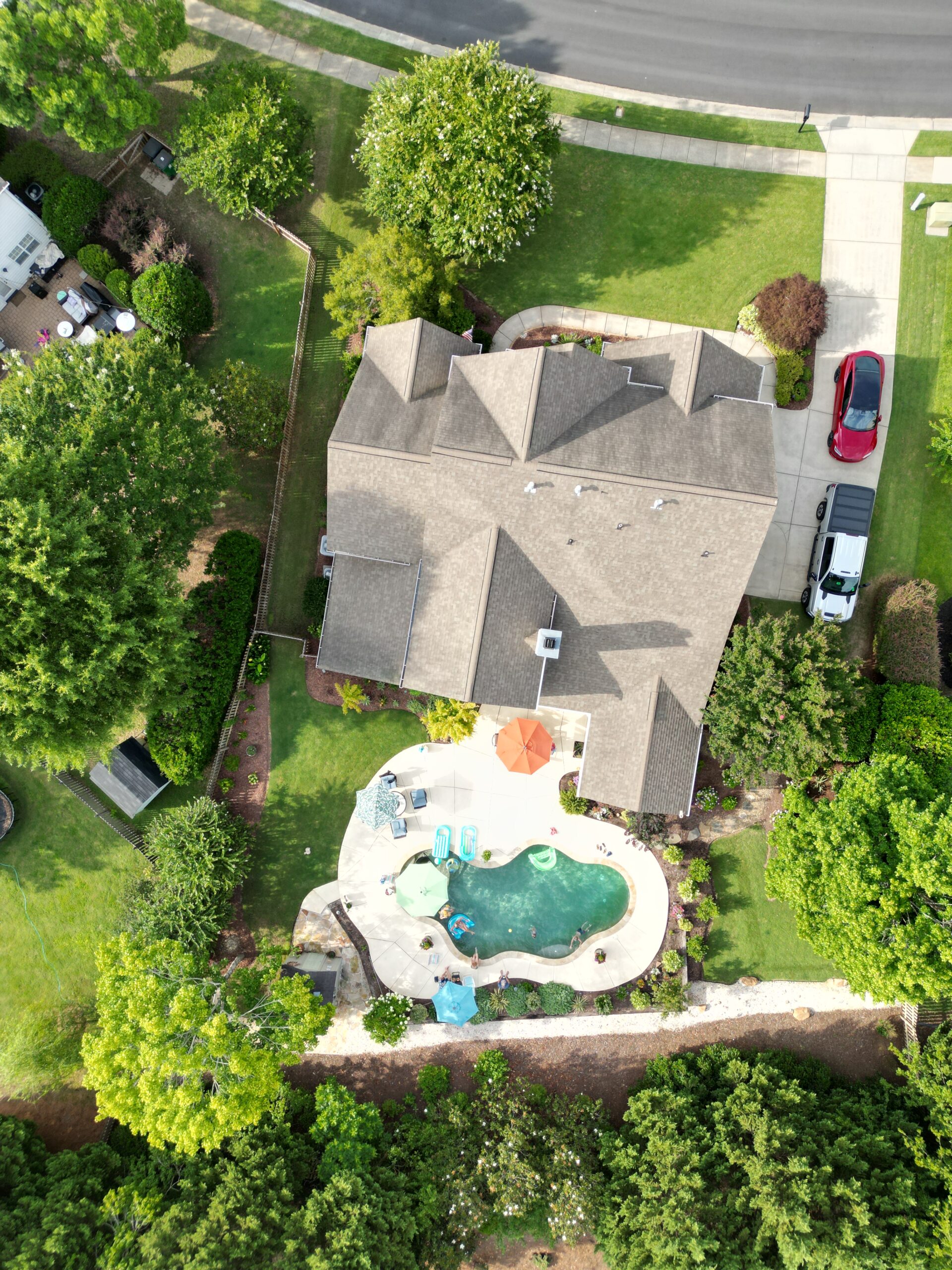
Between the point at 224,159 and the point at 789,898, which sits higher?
the point at 224,159

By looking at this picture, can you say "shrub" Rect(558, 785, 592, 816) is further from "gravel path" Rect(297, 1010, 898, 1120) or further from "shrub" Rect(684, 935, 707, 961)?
"gravel path" Rect(297, 1010, 898, 1120)

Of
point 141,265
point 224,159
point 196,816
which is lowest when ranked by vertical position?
point 196,816

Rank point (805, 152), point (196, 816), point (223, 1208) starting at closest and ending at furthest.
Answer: point (223, 1208), point (196, 816), point (805, 152)

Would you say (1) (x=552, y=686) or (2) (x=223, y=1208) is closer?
(2) (x=223, y=1208)

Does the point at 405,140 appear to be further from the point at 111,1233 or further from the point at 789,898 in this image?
the point at 111,1233

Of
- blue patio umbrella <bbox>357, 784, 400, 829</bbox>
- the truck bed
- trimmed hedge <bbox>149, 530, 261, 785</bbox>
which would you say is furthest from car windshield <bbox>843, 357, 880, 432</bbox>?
trimmed hedge <bbox>149, 530, 261, 785</bbox>

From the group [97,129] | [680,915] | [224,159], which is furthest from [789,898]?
[97,129]

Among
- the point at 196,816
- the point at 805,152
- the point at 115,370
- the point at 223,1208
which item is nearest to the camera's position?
the point at 223,1208
